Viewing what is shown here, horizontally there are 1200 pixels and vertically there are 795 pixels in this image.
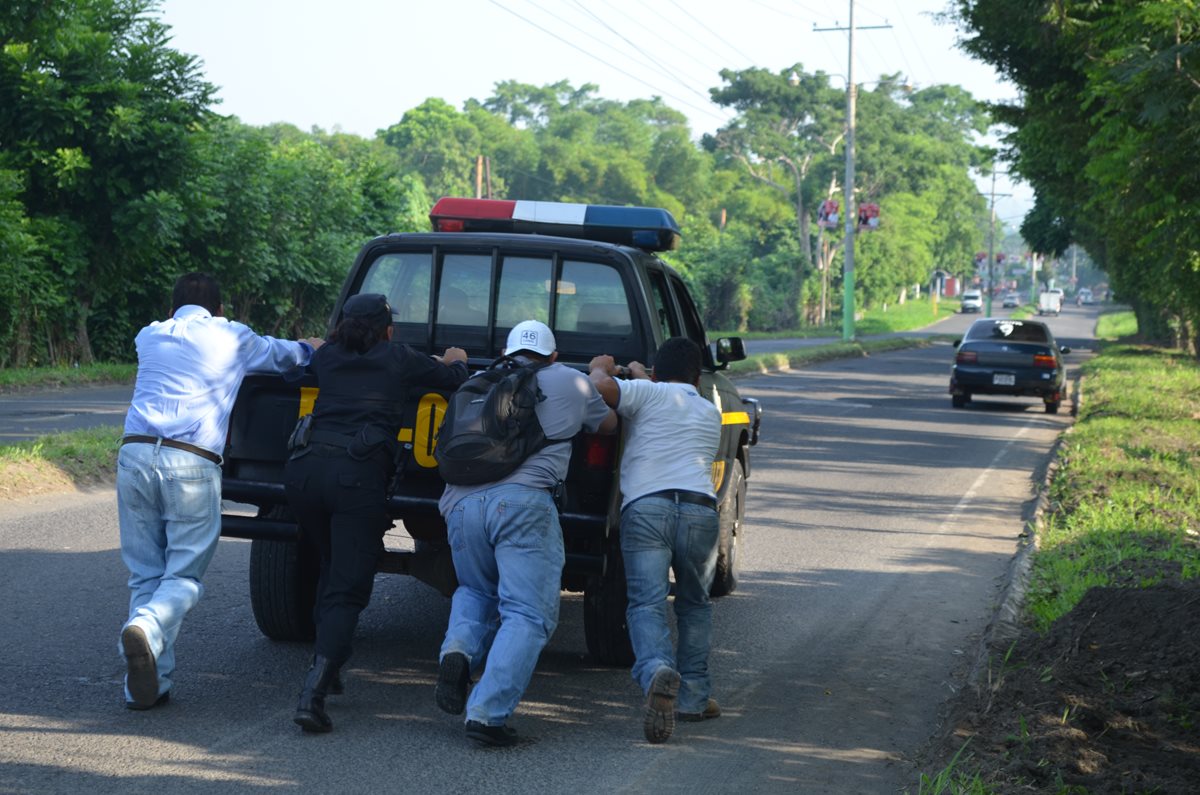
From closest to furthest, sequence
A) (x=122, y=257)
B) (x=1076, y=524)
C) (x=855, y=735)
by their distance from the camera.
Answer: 1. (x=855, y=735)
2. (x=1076, y=524)
3. (x=122, y=257)

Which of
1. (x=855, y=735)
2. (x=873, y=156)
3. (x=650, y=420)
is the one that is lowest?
(x=855, y=735)

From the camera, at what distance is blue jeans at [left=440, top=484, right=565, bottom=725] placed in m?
5.68

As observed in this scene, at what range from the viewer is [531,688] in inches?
263

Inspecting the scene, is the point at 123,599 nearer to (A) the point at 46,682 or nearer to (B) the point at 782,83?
(A) the point at 46,682

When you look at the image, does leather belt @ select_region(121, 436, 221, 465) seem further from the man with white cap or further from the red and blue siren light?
the red and blue siren light

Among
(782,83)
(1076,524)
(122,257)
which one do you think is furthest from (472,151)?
(1076,524)

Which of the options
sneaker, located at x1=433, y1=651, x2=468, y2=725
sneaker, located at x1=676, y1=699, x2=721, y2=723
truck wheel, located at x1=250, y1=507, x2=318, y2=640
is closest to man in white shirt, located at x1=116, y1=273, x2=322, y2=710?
truck wheel, located at x1=250, y1=507, x2=318, y2=640

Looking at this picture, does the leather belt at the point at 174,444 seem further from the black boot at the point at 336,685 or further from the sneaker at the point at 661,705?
the sneaker at the point at 661,705

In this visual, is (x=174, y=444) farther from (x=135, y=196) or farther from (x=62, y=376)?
(x=135, y=196)

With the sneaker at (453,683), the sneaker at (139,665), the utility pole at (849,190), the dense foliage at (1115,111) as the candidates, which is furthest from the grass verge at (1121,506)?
the utility pole at (849,190)

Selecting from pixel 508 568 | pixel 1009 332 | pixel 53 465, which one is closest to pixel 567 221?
pixel 508 568

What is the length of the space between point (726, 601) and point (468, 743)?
10.8ft

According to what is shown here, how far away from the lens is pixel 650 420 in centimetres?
625

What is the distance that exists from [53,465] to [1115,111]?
10967mm
